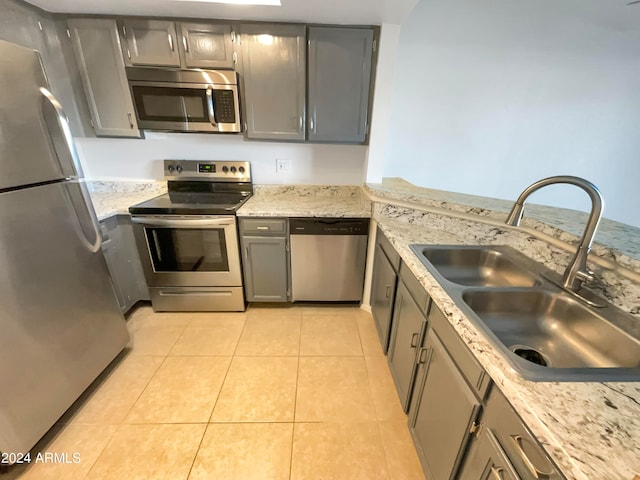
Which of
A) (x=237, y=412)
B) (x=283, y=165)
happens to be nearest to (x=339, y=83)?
(x=283, y=165)

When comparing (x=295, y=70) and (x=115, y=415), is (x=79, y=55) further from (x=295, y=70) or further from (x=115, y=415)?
(x=115, y=415)

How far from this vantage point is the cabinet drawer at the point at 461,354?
791 mm

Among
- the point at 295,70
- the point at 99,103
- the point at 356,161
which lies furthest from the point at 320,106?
the point at 99,103

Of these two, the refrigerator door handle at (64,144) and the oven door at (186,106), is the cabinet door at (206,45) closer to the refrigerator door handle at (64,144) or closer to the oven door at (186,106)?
the oven door at (186,106)

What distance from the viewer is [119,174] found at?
2471mm

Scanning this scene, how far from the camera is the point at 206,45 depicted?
1935mm

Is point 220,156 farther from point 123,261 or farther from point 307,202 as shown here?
point 123,261

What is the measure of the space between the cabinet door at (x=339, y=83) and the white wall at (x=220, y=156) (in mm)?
309

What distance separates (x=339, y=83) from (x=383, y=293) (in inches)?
63.3

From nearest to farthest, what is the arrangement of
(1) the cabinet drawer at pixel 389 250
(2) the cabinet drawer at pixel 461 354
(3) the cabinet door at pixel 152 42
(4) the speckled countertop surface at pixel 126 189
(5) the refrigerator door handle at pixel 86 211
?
Result: (2) the cabinet drawer at pixel 461 354 → (5) the refrigerator door handle at pixel 86 211 → (1) the cabinet drawer at pixel 389 250 → (3) the cabinet door at pixel 152 42 → (4) the speckled countertop surface at pixel 126 189

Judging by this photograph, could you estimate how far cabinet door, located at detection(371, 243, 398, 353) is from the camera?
167 cm

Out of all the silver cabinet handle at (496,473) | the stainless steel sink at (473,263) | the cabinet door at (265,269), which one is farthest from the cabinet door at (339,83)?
the silver cabinet handle at (496,473)

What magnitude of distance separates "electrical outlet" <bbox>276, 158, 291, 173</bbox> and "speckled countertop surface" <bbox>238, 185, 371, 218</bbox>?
153 millimetres

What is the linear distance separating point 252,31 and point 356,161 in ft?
4.19
